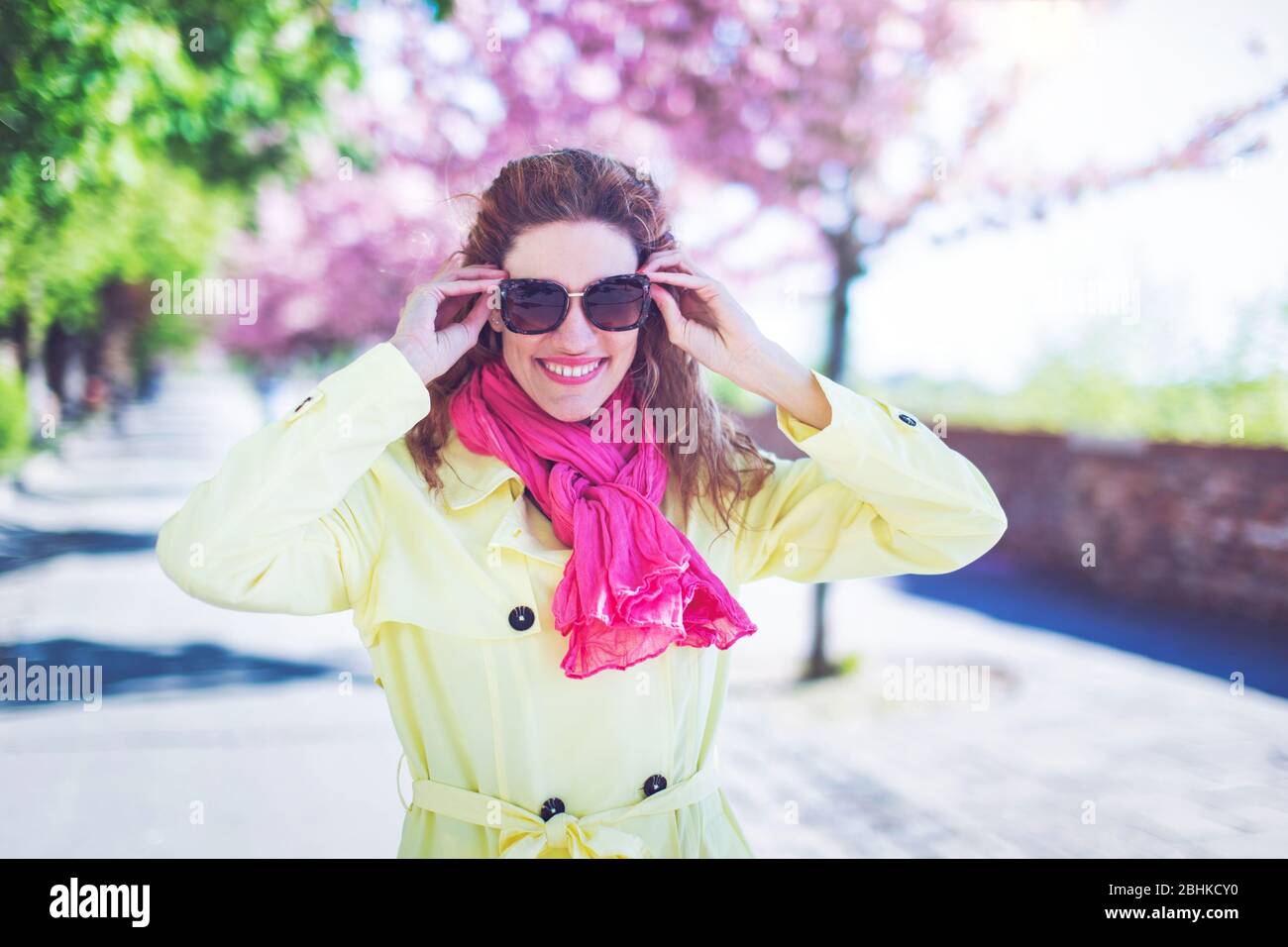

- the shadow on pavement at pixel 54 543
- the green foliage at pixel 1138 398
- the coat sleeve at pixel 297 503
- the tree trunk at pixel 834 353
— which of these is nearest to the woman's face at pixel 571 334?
the coat sleeve at pixel 297 503

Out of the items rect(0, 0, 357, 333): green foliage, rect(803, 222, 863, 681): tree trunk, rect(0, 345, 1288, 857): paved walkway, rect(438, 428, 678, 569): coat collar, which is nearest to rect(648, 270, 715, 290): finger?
rect(438, 428, 678, 569): coat collar

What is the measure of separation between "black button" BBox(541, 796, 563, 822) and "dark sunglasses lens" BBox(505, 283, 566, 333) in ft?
2.75

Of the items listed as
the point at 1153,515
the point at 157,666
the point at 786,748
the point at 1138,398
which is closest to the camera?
the point at 786,748

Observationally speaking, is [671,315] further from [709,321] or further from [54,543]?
[54,543]

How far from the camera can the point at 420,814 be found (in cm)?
191

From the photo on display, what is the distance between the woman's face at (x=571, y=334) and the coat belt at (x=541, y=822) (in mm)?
719

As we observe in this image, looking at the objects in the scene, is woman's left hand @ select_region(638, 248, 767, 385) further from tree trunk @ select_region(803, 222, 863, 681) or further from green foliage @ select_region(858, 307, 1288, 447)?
green foliage @ select_region(858, 307, 1288, 447)

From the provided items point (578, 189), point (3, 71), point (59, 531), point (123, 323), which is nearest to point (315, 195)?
point (59, 531)

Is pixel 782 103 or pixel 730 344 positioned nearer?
pixel 730 344

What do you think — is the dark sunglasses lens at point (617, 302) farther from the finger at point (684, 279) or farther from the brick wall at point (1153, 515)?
the brick wall at point (1153, 515)

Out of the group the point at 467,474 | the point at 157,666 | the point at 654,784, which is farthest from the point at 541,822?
the point at 157,666

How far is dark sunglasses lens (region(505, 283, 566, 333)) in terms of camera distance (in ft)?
6.28

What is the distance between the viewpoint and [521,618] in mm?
1837

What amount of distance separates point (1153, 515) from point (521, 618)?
9.40m
